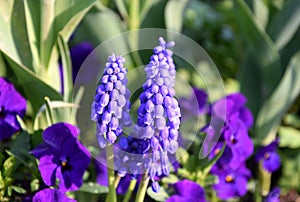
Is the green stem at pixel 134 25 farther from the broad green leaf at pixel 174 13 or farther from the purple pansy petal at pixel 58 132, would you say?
the purple pansy petal at pixel 58 132

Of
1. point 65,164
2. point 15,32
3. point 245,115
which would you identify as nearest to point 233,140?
point 245,115

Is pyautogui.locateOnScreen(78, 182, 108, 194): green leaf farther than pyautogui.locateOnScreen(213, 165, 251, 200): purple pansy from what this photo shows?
No

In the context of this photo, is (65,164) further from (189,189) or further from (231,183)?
(231,183)

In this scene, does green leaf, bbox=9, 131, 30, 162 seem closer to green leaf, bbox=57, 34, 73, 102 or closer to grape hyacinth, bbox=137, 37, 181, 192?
green leaf, bbox=57, 34, 73, 102

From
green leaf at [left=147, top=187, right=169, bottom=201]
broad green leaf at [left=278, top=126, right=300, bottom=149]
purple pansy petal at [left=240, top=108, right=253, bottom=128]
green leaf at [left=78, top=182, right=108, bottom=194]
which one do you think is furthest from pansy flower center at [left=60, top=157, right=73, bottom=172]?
broad green leaf at [left=278, top=126, right=300, bottom=149]

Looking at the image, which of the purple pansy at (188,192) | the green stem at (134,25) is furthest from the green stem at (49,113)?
the green stem at (134,25)

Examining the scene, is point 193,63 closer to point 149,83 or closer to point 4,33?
point 4,33
